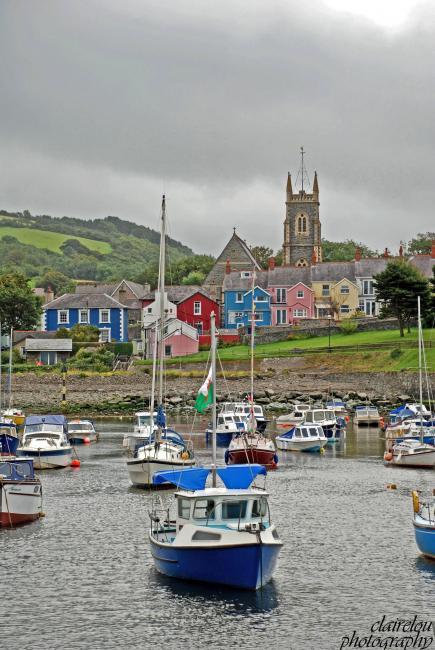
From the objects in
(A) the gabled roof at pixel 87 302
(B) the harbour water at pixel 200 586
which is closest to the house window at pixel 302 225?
(A) the gabled roof at pixel 87 302

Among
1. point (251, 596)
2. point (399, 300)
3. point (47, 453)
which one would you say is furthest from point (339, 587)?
point (399, 300)

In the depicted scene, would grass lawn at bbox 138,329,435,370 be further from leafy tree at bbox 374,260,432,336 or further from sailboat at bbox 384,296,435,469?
sailboat at bbox 384,296,435,469

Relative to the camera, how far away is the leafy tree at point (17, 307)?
522 feet

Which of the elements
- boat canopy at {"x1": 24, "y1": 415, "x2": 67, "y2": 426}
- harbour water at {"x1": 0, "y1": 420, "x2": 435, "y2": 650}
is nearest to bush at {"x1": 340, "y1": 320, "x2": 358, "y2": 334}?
boat canopy at {"x1": 24, "y1": 415, "x2": 67, "y2": 426}

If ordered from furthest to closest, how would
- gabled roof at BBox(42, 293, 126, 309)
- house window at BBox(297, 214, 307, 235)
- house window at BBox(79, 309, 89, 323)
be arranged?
house window at BBox(297, 214, 307, 235), house window at BBox(79, 309, 89, 323), gabled roof at BBox(42, 293, 126, 309)

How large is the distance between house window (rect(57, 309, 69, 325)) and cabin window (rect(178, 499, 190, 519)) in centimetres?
12229

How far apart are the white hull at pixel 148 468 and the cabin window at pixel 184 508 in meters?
19.5

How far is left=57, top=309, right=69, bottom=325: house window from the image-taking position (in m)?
156

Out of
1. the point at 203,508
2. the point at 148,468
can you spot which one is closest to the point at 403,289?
the point at 148,468

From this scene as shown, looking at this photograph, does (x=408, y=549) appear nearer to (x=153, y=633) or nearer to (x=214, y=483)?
(x=214, y=483)

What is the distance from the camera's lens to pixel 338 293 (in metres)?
155

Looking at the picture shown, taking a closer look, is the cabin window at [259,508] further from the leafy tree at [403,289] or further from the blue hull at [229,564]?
the leafy tree at [403,289]

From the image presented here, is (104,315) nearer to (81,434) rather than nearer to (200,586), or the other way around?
(81,434)

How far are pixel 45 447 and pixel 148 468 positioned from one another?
12079 mm
